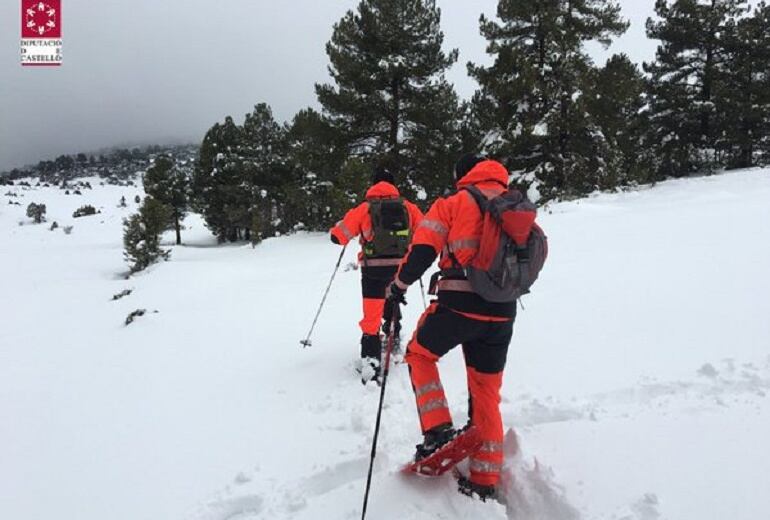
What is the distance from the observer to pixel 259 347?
6.86 meters

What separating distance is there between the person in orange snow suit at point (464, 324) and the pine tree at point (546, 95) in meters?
14.9

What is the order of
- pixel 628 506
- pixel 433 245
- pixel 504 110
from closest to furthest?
pixel 628 506, pixel 433 245, pixel 504 110

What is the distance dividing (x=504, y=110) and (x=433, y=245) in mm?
16819

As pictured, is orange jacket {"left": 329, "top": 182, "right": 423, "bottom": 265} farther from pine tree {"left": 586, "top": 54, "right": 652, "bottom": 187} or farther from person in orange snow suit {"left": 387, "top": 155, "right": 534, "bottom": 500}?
pine tree {"left": 586, "top": 54, "right": 652, "bottom": 187}

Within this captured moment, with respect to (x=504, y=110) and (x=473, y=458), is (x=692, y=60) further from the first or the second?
(x=473, y=458)

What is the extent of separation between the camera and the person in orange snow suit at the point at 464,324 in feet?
10.2

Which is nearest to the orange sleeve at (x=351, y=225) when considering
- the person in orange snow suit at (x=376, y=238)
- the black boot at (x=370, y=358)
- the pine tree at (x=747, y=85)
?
the person in orange snow suit at (x=376, y=238)

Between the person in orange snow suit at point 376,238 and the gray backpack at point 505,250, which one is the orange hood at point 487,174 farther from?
the person in orange snow suit at point 376,238

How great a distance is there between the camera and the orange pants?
3191 mm

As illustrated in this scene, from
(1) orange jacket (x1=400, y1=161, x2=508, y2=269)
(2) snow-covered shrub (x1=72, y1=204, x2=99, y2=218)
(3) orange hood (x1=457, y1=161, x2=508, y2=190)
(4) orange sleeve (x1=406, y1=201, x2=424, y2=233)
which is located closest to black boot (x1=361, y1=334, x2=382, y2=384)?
(4) orange sleeve (x1=406, y1=201, x2=424, y2=233)

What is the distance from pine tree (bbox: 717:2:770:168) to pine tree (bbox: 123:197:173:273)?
26245 millimetres

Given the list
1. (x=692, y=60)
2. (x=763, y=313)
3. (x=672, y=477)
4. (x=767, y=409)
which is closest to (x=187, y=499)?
(x=672, y=477)

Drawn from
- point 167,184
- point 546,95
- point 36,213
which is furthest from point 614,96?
point 36,213

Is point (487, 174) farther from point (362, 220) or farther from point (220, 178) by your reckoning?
point (220, 178)
